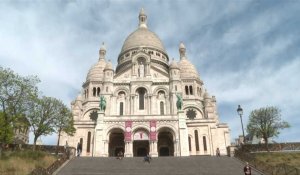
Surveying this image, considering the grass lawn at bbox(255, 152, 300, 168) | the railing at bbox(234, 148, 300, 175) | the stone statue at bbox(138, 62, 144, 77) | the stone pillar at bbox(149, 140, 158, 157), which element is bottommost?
the railing at bbox(234, 148, 300, 175)

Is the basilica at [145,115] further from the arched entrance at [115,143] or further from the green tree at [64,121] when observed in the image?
the green tree at [64,121]

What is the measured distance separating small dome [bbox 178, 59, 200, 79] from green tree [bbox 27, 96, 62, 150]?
27.3m

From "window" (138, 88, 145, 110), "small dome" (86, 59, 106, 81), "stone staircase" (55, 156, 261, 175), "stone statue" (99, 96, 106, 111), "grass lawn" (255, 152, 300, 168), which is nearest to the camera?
"stone staircase" (55, 156, 261, 175)

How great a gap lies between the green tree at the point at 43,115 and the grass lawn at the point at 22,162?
4.27 meters

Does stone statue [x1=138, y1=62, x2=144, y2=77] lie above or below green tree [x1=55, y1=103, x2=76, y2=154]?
above

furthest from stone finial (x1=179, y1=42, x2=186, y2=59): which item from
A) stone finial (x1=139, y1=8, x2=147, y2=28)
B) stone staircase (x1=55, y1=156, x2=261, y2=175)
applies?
stone staircase (x1=55, y1=156, x2=261, y2=175)

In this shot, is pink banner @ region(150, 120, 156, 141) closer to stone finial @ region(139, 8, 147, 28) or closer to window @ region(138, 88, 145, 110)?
window @ region(138, 88, 145, 110)

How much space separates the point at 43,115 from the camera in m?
33.8

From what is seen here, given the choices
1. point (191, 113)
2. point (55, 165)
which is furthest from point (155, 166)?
point (191, 113)

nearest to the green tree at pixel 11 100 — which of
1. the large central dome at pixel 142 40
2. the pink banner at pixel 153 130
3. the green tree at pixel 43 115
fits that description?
the green tree at pixel 43 115

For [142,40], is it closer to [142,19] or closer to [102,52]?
[102,52]

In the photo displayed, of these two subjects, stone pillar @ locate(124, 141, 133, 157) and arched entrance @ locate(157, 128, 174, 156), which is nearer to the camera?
stone pillar @ locate(124, 141, 133, 157)

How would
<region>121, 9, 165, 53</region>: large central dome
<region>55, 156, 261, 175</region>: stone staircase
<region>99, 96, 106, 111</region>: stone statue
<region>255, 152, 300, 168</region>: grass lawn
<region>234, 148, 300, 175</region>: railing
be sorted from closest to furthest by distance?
<region>234, 148, 300, 175</region>: railing
<region>55, 156, 261, 175</region>: stone staircase
<region>255, 152, 300, 168</region>: grass lawn
<region>99, 96, 106, 111</region>: stone statue
<region>121, 9, 165, 53</region>: large central dome

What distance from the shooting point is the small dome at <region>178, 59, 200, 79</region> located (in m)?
55.7
